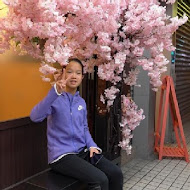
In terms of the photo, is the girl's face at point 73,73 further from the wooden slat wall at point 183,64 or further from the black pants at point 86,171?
the wooden slat wall at point 183,64

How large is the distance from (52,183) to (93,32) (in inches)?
66.9

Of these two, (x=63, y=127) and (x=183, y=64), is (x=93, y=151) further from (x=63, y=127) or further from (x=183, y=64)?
(x=183, y=64)

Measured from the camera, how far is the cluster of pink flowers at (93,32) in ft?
8.78

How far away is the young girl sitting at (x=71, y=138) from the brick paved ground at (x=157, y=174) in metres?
1.38

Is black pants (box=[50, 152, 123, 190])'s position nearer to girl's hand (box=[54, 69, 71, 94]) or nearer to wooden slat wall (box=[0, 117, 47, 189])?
wooden slat wall (box=[0, 117, 47, 189])

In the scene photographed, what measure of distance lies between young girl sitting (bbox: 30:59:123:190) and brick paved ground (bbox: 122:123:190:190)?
1.38 metres

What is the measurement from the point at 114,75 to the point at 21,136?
1.36 meters

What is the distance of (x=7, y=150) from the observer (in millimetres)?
3309

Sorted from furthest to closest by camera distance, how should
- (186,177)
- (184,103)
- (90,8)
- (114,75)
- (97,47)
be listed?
(184,103)
(186,177)
(114,75)
(97,47)
(90,8)

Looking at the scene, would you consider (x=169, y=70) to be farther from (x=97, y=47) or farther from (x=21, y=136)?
(x=21, y=136)

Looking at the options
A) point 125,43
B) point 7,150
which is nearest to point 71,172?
point 7,150

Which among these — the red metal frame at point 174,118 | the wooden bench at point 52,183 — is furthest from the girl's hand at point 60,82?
the red metal frame at point 174,118

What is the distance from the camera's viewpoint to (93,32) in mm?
3158

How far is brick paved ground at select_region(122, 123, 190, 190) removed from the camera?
177 inches
